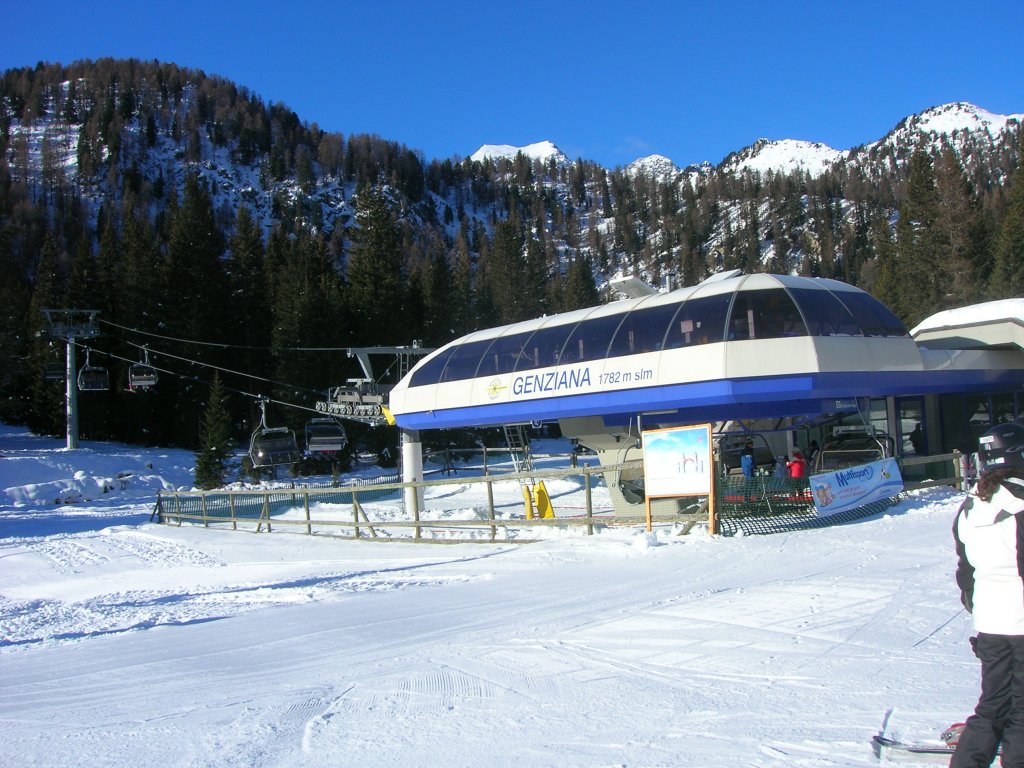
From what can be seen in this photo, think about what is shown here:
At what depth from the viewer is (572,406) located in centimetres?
2017

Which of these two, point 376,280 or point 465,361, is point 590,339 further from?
point 376,280

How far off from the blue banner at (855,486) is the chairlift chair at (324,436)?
61.6 ft

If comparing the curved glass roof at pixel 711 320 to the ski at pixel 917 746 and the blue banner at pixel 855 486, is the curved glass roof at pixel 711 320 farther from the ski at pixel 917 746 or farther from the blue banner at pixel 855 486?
the ski at pixel 917 746

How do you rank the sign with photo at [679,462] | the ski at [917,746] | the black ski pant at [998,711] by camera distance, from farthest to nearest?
the sign with photo at [679,462]
the ski at [917,746]
the black ski pant at [998,711]

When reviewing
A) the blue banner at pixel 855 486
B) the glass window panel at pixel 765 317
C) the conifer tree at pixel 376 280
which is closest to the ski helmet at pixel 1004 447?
the blue banner at pixel 855 486

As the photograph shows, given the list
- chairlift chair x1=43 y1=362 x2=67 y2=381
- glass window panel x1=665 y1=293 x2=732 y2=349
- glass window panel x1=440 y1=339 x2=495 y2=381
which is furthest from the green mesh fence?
chairlift chair x1=43 y1=362 x2=67 y2=381

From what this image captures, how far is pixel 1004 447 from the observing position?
3.81 meters

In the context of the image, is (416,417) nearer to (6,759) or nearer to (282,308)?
(6,759)

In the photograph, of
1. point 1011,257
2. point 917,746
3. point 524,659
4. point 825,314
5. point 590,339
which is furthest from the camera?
point 1011,257

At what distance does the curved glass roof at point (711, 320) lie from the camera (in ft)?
55.6

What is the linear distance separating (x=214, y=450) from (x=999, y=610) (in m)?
43.5

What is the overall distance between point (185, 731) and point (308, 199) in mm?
177424

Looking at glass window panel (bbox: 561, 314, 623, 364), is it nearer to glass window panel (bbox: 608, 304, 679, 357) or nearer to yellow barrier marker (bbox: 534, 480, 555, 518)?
glass window panel (bbox: 608, 304, 679, 357)

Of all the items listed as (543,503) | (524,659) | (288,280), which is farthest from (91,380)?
(524,659)
